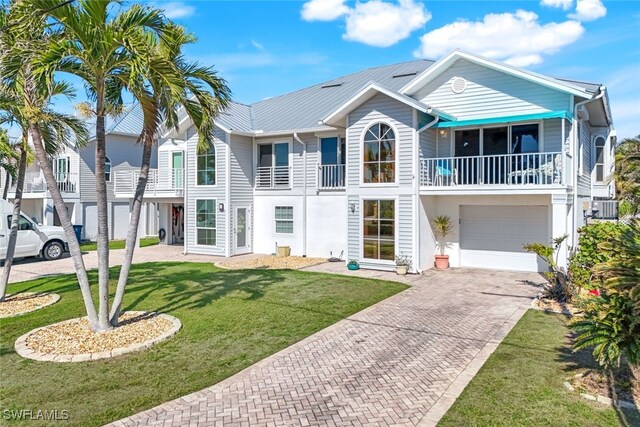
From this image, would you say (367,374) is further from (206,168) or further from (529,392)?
(206,168)

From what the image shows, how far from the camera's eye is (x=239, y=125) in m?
20.6

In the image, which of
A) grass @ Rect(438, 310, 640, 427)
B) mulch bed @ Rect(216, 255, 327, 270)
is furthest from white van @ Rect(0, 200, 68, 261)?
grass @ Rect(438, 310, 640, 427)

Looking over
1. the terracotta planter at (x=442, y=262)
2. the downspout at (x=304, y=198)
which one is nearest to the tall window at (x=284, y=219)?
the downspout at (x=304, y=198)

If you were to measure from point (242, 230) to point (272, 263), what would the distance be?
12.0 ft

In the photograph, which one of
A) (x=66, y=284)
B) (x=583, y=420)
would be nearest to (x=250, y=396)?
(x=583, y=420)

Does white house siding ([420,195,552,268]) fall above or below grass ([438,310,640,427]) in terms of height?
above

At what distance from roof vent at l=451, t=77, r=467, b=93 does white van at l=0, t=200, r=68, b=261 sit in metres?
17.8

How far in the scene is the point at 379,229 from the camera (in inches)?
624

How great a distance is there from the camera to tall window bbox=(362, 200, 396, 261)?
15.6m

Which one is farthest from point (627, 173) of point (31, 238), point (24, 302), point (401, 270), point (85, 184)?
point (85, 184)

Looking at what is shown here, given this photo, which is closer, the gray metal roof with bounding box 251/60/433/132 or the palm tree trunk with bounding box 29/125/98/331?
the palm tree trunk with bounding box 29/125/98/331

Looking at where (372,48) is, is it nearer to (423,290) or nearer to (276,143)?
(276,143)

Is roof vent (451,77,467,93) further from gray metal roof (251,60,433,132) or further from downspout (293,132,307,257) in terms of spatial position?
downspout (293,132,307,257)
